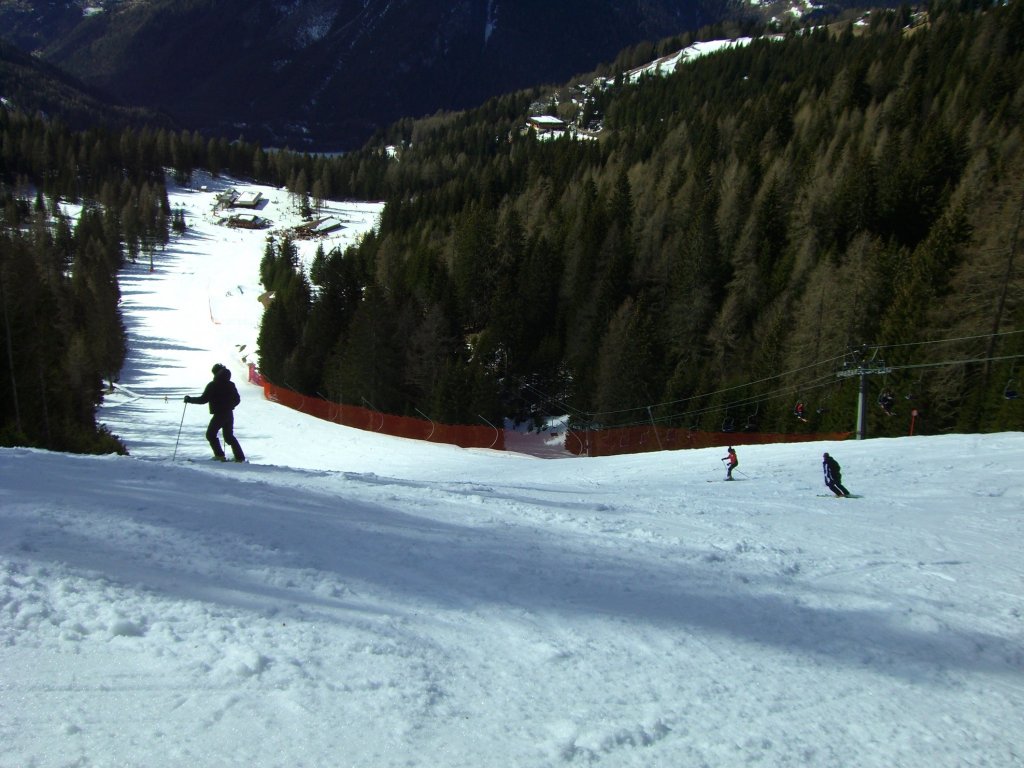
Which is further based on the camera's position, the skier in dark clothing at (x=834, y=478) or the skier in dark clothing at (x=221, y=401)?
the skier in dark clothing at (x=834, y=478)

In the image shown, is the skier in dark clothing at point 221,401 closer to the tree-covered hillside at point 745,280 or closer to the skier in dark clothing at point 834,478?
the skier in dark clothing at point 834,478

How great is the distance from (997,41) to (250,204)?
422 ft

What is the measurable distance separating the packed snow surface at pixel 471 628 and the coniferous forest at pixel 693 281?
537 inches

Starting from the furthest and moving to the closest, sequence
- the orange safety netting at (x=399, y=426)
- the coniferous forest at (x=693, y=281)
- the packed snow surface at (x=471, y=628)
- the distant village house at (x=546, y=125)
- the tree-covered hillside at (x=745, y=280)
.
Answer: the distant village house at (x=546, y=125)
the orange safety netting at (x=399, y=426)
the tree-covered hillside at (x=745, y=280)
the coniferous forest at (x=693, y=281)
the packed snow surface at (x=471, y=628)

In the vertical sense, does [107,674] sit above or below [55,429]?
above

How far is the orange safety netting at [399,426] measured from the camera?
41.0 meters

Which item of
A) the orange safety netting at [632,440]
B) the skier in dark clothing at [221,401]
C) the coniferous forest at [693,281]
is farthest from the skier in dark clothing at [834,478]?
the orange safety netting at [632,440]

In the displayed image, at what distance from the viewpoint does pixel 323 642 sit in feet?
14.4

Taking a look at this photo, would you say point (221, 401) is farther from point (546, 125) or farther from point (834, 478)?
point (546, 125)

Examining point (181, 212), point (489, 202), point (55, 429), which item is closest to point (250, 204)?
point (181, 212)

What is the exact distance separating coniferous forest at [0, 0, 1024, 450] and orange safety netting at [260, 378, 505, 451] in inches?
125

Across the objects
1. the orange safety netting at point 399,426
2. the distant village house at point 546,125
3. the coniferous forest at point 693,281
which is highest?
the distant village house at point 546,125

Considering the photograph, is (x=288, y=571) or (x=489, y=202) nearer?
(x=288, y=571)

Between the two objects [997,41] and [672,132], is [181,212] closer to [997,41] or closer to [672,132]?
[672,132]
